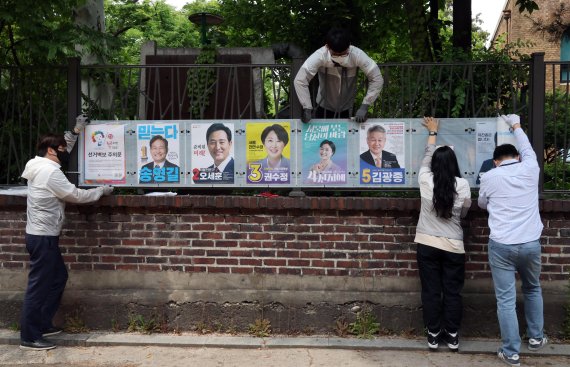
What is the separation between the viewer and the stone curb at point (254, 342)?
17.6 feet

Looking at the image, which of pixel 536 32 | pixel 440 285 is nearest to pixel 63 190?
pixel 440 285

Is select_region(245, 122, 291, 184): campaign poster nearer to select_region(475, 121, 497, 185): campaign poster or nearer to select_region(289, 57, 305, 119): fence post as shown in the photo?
select_region(289, 57, 305, 119): fence post

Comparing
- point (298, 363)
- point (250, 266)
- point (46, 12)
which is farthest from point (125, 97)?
point (298, 363)

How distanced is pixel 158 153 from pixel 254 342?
2.13 metres

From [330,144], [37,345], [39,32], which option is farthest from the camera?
[39,32]

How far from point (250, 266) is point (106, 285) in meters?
1.48

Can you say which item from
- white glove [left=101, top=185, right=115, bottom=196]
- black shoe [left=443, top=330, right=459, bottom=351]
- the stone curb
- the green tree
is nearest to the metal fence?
white glove [left=101, top=185, right=115, bottom=196]

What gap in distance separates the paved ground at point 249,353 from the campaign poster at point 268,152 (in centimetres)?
159

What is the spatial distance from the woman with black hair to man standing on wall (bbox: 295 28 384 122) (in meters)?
0.95

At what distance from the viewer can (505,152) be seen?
516 centimetres

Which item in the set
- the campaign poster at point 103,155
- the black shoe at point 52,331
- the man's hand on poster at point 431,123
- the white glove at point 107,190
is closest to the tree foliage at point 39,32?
the campaign poster at point 103,155

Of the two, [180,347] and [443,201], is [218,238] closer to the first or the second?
[180,347]

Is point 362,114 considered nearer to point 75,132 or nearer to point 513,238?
point 513,238

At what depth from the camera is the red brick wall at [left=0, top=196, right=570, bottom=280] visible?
563 cm
